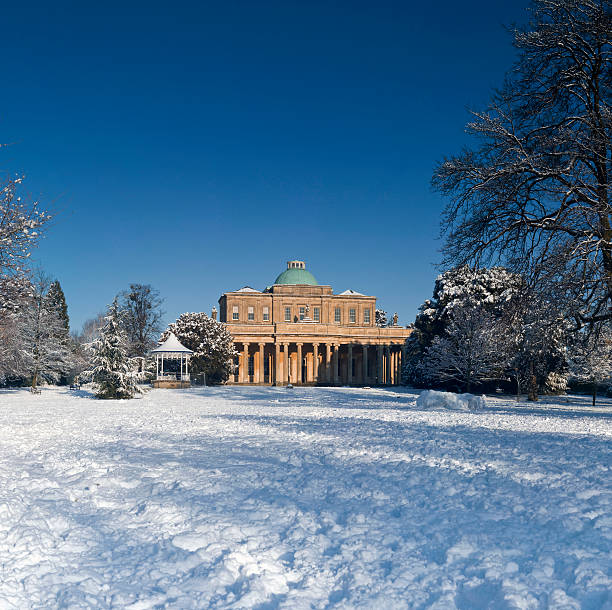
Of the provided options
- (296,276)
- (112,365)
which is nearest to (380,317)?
(296,276)

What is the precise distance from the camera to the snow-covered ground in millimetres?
4574

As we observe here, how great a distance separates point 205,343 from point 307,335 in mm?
16411

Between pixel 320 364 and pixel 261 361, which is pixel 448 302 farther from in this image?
pixel 320 364

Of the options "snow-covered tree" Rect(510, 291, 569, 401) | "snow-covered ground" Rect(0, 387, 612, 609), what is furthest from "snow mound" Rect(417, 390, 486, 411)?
"snow-covered ground" Rect(0, 387, 612, 609)

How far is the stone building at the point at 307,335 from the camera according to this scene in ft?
213

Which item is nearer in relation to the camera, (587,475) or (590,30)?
(587,475)

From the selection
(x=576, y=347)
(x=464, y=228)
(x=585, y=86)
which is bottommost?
(x=576, y=347)

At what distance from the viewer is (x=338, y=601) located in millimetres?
4449

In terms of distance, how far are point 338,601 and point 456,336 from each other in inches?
1341

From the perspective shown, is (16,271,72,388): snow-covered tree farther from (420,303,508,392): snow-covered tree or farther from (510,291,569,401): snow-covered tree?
(510,291,569,401): snow-covered tree

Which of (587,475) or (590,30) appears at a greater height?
(590,30)

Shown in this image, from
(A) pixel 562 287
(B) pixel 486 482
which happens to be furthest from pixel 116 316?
(B) pixel 486 482


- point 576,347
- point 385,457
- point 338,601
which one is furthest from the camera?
point 576,347

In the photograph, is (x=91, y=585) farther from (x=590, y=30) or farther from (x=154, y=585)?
(x=590, y=30)
